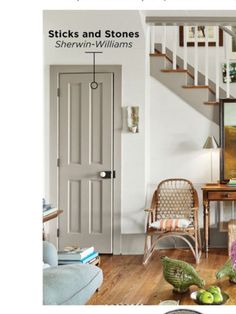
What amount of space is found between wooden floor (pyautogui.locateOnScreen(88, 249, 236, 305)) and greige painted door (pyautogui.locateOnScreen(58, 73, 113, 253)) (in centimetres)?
39

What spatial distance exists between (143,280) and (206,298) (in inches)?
60.0

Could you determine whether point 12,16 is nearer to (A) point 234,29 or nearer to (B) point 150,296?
(B) point 150,296

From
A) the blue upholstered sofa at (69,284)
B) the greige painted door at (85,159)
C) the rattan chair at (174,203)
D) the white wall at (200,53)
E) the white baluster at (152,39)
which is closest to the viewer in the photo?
the blue upholstered sofa at (69,284)

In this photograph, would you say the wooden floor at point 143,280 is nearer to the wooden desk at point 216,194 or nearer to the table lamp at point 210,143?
the wooden desk at point 216,194

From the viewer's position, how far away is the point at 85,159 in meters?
4.99

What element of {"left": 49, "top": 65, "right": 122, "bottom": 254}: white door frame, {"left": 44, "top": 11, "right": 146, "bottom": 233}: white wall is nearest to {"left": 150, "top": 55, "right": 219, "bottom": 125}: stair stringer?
{"left": 44, "top": 11, "right": 146, "bottom": 233}: white wall

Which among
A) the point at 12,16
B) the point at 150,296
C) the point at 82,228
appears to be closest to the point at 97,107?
the point at 82,228

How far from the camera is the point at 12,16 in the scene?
2.41 ft

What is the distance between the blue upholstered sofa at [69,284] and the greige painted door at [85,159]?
2764 millimetres

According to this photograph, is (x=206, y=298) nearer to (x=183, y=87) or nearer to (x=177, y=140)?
(x=177, y=140)

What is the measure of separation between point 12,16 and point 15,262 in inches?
15.4

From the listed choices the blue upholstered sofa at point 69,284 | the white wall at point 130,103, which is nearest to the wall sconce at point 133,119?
the white wall at point 130,103

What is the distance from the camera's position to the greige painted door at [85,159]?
4.96m

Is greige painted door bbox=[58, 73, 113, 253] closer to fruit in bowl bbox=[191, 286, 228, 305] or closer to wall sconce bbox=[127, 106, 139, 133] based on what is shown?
wall sconce bbox=[127, 106, 139, 133]
